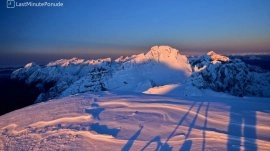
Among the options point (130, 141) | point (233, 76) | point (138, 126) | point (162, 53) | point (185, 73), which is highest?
point (162, 53)

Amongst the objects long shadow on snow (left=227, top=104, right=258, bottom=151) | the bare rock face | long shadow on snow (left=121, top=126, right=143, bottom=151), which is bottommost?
the bare rock face

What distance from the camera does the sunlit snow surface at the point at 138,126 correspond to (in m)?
7.90

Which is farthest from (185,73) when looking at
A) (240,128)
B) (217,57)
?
(240,128)

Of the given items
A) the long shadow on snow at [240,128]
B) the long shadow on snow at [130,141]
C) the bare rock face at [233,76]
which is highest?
the long shadow on snow at [240,128]

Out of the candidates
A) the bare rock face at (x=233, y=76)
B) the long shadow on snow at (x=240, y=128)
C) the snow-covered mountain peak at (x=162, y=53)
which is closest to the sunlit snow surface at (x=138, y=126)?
the long shadow on snow at (x=240, y=128)

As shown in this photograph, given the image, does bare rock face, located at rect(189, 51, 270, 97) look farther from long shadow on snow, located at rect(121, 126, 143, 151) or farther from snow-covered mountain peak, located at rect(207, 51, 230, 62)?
long shadow on snow, located at rect(121, 126, 143, 151)

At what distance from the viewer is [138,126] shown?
9227 millimetres

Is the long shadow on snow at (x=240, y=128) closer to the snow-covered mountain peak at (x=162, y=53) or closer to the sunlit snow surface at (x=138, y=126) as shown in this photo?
the sunlit snow surface at (x=138, y=126)

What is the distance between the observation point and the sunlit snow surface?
25.9 ft

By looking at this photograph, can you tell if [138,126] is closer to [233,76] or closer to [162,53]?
[233,76]

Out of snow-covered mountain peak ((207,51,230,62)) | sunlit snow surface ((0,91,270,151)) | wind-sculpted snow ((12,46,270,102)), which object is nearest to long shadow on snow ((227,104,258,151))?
sunlit snow surface ((0,91,270,151))

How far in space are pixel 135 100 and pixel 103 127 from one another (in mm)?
3534

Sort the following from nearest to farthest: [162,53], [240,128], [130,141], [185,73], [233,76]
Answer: [130,141]
[240,128]
[233,76]
[185,73]
[162,53]

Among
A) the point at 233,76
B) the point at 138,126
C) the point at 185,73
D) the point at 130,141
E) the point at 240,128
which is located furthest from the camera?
the point at 185,73
